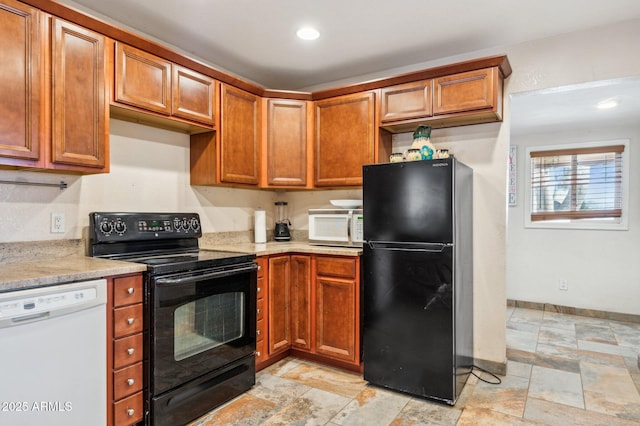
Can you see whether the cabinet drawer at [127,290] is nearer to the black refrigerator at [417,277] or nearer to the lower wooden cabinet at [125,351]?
the lower wooden cabinet at [125,351]

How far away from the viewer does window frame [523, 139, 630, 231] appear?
4340mm

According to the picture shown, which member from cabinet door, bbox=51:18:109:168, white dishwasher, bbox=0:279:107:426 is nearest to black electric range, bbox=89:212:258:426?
white dishwasher, bbox=0:279:107:426

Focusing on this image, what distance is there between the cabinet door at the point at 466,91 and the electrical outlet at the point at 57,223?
250 cm

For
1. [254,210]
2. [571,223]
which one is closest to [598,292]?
[571,223]

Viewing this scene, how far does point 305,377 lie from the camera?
2770 millimetres

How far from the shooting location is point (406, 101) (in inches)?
113

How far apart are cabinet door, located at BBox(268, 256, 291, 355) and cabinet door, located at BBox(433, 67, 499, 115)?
5.26 feet

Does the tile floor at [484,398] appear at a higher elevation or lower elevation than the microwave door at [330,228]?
lower

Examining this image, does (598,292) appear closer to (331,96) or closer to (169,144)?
(331,96)

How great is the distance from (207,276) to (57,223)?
922 millimetres

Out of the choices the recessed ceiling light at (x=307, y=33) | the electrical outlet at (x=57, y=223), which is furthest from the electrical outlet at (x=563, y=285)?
the electrical outlet at (x=57, y=223)

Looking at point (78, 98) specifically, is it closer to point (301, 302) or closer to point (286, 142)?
point (286, 142)

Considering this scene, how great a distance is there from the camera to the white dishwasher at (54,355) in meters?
1.50

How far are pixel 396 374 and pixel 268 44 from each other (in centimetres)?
249
